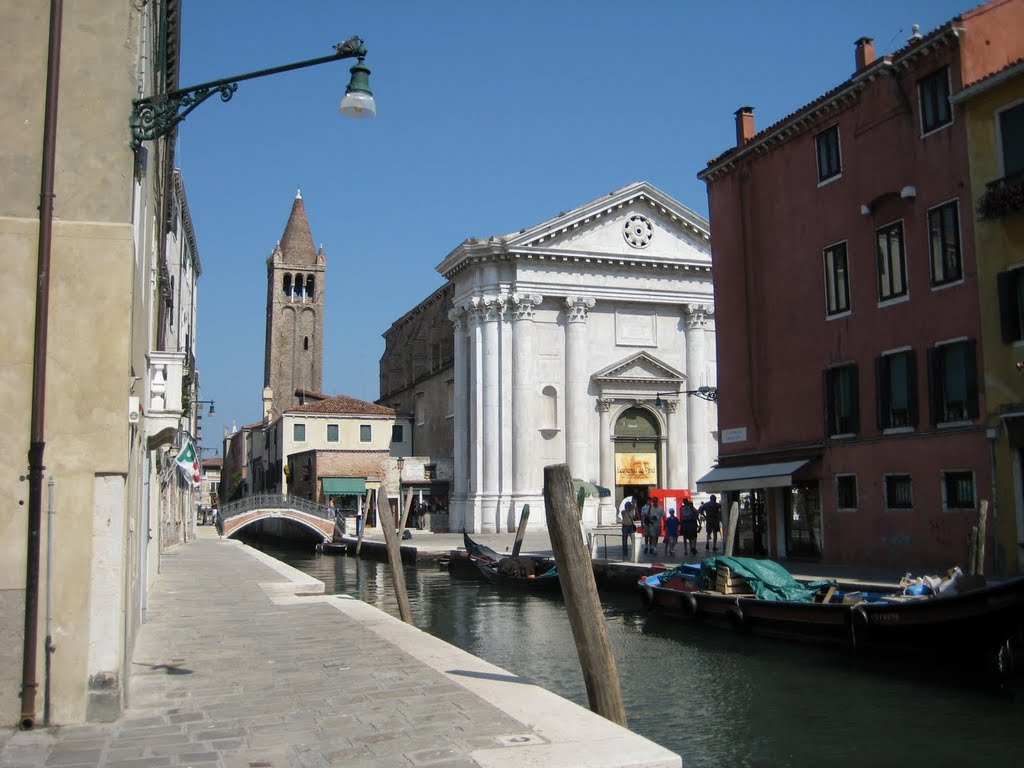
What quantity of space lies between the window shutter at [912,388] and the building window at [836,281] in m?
2.11

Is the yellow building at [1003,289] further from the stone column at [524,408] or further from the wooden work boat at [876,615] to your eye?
the stone column at [524,408]

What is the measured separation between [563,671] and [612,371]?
104 feet

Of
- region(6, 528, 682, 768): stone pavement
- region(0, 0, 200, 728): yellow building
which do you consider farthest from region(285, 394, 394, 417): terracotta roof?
region(0, 0, 200, 728): yellow building

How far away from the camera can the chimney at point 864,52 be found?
70.7 feet

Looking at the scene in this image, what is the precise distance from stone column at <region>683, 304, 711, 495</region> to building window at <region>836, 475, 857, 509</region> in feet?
81.0

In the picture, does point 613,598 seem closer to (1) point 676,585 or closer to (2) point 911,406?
(1) point 676,585

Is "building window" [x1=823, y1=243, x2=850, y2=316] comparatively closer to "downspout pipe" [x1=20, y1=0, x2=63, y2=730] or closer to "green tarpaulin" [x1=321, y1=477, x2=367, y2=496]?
"downspout pipe" [x1=20, y1=0, x2=63, y2=730]

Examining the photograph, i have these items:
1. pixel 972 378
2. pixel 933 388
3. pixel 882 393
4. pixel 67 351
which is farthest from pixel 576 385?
pixel 67 351

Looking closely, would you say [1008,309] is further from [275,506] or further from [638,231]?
[275,506]

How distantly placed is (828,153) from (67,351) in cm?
1806

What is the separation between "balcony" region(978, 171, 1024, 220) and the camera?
1631cm

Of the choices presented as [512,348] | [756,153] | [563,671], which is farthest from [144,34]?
[512,348]

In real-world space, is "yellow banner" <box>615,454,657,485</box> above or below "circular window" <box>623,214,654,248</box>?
below

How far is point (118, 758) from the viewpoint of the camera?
232 inches
